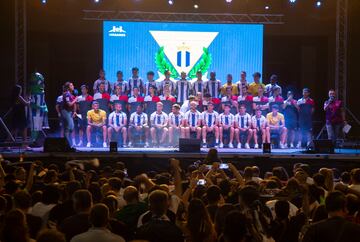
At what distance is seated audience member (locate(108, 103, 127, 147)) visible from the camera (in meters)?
19.0

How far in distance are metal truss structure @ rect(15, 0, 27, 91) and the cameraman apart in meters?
9.96

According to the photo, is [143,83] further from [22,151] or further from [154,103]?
[22,151]

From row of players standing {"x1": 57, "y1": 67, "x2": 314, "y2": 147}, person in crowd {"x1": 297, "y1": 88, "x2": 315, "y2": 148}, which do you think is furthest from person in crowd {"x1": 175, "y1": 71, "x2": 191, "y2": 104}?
person in crowd {"x1": 297, "y1": 88, "x2": 315, "y2": 148}

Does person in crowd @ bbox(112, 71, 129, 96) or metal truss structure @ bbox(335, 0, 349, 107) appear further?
metal truss structure @ bbox(335, 0, 349, 107)

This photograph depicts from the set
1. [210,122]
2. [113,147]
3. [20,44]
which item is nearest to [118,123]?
[113,147]

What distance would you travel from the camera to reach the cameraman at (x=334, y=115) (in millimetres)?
19281

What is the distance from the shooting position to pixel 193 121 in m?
19.2

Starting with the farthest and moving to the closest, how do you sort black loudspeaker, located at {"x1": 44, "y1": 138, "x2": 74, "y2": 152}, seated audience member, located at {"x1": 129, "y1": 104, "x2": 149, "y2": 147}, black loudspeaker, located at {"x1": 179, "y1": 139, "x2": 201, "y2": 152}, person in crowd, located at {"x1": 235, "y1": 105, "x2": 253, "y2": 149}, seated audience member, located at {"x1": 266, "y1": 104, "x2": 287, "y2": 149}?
seated audience member, located at {"x1": 266, "y1": 104, "x2": 287, "y2": 149} → person in crowd, located at {"x1": 235, "y1": 105, "x2": 253, "y2": 149} → seated audience member, located at {"x1": 129, "y1": 104, "x2": 149, "y2": 147} → black loudspeaker, located at {"x1": 179, "y1": 139, "x2": 201, "y2": 152} → black loudspeaker, located at {"x1": 44, "y1": 138, "x2": 74, "y2": 152}

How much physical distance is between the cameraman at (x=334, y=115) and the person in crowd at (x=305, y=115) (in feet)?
1.93

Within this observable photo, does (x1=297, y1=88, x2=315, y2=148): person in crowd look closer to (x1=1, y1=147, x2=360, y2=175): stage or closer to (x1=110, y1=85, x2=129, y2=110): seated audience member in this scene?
(x1=1, y1=147, x2=360, y2=175): stage

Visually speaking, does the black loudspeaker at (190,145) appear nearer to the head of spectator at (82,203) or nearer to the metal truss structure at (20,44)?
the metal truss structure at (20,44)

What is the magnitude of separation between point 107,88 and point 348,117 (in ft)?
29.8

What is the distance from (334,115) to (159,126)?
5.55 m

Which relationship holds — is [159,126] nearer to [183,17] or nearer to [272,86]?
[272,86]
